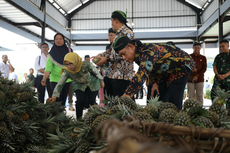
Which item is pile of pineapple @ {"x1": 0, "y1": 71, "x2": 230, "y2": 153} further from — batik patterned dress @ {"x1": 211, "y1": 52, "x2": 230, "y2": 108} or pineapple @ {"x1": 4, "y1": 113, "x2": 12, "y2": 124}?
batik patterned dress @ {"x1": 211, "y1": 52, "x2": 230, "y2": 108}

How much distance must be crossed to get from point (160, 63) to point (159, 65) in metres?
0.03

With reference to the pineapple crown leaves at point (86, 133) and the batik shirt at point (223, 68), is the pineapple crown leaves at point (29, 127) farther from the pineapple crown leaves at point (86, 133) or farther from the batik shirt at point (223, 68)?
the batik shirt at point (223, 68)

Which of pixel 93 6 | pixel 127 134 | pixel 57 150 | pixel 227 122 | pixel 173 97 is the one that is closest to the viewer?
pixel 127 134

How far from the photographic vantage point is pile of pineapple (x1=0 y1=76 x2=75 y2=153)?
4.54 feet

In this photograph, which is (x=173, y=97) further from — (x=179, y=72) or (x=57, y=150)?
(x=57, y=150)

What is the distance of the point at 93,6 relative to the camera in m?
14.6

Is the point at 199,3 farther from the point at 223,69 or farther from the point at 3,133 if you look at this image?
the point at 3,133

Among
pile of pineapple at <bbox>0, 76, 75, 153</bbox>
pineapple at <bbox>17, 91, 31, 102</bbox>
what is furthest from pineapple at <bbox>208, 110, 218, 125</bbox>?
pineapple at <bbox>17, 91, 31, 102</bbox>

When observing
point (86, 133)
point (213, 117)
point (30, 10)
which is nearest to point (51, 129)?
point (86, 133)

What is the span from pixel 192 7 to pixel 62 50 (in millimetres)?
12559

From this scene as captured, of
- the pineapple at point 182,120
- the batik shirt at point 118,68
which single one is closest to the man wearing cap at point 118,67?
the batik shirt at point 118,68

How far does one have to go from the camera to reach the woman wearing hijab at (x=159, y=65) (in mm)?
1477

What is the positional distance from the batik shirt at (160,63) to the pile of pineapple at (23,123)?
59 centimetres

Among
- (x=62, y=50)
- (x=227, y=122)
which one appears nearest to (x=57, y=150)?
(x=227, y=122)
